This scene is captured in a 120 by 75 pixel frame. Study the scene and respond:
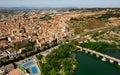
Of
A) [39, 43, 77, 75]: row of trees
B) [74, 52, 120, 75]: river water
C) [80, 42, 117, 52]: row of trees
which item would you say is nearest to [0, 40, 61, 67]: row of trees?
[39, 43, 77, 75]: row of trees

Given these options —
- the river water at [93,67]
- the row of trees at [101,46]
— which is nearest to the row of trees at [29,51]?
the river water at [93,67]

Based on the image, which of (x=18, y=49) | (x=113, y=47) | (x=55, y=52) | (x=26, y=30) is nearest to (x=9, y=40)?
(x=18, y=49)

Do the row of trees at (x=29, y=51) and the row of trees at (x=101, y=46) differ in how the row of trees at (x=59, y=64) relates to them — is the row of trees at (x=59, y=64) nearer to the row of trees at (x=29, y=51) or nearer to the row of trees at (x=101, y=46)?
the row of trees at (x=29, y=51)

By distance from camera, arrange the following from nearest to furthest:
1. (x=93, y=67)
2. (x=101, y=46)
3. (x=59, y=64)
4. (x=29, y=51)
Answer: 1. (x=59, y=64)
2. (x=93, y=67)
3. (x=29, y=51)
4. (x=101, y=46)

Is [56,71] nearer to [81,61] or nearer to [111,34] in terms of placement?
[81,61]

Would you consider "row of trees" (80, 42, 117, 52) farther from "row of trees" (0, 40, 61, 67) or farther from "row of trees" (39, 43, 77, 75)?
"row of trees" (0, 40, 61, 67)

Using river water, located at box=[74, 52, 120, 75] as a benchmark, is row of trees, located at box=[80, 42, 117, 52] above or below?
above

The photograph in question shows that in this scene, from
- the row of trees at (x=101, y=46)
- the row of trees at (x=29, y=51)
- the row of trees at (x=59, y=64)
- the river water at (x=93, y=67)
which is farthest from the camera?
the row of trees at (x=101, y=46)

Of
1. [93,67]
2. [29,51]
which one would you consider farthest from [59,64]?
[29,51]

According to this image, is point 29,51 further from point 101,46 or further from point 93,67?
point 101,46

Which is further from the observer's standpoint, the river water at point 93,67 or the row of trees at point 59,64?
the river water at point 93,67
